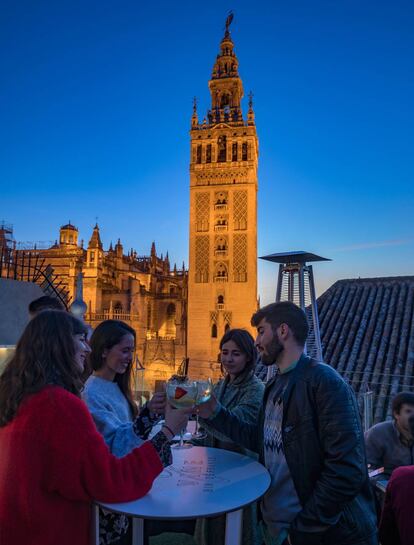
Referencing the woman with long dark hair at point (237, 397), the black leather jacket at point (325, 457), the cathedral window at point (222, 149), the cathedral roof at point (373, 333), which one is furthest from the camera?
the cathedral window at point (222, 149)

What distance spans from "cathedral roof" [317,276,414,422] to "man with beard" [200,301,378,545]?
5.73 metres

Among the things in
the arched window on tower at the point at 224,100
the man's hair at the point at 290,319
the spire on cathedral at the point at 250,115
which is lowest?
the man's hair at the point at 290,319

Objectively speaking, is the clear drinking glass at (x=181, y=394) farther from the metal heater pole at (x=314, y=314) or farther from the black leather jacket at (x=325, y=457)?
the metal heater pole at (x=314, y=314)

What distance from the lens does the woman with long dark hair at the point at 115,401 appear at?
79.8 inches

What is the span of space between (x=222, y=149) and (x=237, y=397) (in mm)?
29341

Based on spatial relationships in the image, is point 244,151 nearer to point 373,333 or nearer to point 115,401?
point 373,333

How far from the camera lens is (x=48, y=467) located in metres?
1.46

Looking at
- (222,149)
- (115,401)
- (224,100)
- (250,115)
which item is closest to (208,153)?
(222,149)

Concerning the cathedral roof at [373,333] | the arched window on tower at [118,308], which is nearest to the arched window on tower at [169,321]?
the arched window on tower at [118,308]

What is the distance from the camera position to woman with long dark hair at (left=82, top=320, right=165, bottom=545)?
203 cm

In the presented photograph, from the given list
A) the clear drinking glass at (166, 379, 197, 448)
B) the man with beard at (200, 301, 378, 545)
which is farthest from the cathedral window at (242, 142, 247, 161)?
the clear drinking glass at (166, 379, 197, 448)

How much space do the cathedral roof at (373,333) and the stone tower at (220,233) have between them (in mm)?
15130

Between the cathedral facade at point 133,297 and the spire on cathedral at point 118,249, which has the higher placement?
the spire on cathedral at point 118,249

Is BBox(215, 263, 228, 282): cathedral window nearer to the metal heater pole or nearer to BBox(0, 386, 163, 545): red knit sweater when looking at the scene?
the metal heater pole
